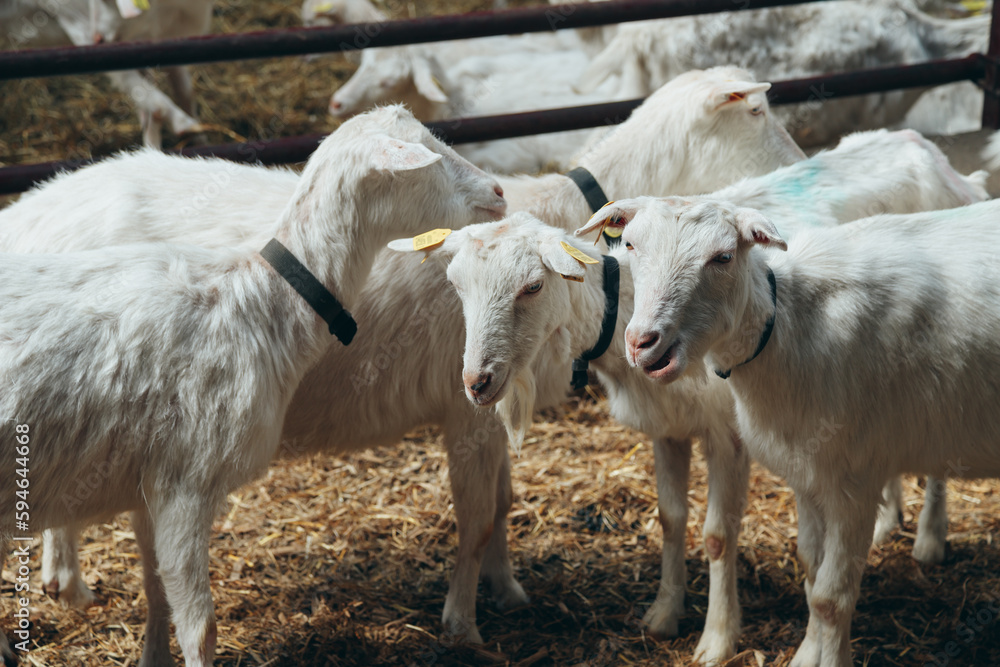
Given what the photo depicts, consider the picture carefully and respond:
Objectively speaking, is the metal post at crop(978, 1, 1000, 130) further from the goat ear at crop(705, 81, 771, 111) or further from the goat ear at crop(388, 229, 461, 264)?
the goat ear at crop(388, 229, 461, 264)

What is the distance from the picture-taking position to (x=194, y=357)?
2867 millimetres

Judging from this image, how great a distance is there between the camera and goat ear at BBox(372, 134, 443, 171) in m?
2.96

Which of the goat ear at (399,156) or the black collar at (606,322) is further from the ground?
the goat ear at (399,156)

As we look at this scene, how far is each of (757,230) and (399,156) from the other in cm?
114

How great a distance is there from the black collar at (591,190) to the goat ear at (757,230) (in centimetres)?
114

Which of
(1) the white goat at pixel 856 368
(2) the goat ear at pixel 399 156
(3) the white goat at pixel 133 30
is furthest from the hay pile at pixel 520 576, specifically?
(3) the white goat at pixel 133 30

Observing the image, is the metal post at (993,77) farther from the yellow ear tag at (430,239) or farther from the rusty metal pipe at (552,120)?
the yellow ear tag at (430,239)

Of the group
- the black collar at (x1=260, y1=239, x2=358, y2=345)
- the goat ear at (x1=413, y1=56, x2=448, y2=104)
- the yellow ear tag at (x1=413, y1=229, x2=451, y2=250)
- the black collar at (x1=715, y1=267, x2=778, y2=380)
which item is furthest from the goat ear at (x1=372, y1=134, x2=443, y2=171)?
the goat ear at (x1=413, y1=56, x2=448, y2=104)

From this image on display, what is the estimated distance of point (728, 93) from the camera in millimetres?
3791

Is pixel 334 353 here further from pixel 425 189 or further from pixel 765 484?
pixel 765 484

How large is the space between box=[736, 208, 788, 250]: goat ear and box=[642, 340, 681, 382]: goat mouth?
0.37m

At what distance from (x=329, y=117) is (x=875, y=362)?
18.5 ft

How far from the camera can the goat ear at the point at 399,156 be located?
2.96 metres

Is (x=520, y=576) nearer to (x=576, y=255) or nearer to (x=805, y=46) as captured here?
(x=576, y=255)
